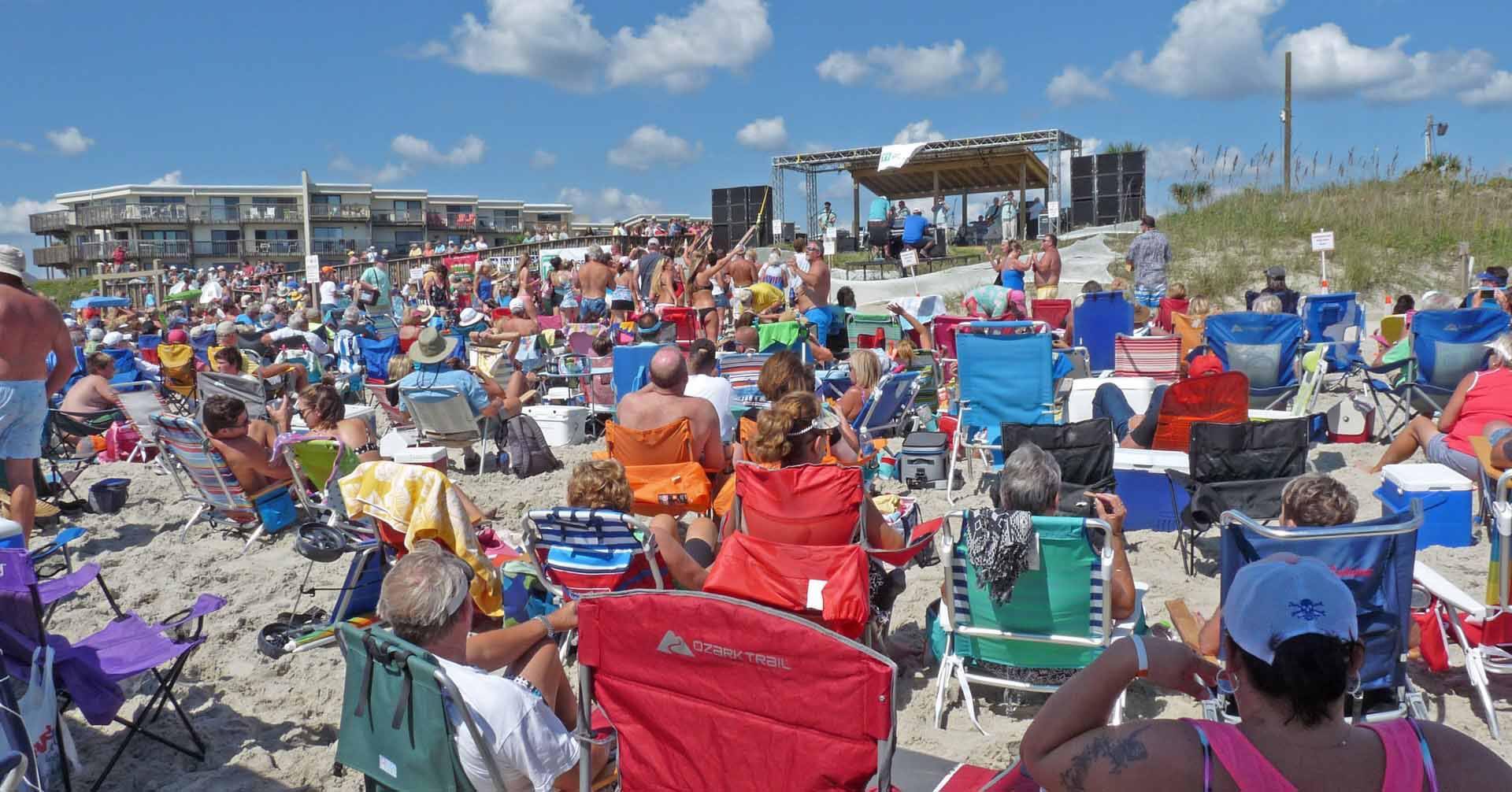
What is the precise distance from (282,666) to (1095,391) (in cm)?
534

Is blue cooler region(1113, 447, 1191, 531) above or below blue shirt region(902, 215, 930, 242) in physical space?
below

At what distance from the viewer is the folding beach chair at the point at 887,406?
6.62 meters

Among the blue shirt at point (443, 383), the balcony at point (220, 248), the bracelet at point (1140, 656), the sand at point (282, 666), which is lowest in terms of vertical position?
the sand at point (282, 666)

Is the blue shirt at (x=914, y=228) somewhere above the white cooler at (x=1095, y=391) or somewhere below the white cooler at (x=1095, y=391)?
above

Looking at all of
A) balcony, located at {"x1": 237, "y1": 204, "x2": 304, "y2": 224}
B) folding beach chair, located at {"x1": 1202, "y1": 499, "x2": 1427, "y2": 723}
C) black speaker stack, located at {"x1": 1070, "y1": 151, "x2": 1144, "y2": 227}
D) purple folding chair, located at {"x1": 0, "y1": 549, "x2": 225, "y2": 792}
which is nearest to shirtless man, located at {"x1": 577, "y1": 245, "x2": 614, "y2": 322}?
purple folding chair, located at {"x1": 0, "y1": 549, "x2": 225, "y2": 792}

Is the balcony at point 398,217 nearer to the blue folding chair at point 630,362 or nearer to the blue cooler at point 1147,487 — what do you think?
the blue folding chair at point 630,362

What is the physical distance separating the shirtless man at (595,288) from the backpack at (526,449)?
533 cm

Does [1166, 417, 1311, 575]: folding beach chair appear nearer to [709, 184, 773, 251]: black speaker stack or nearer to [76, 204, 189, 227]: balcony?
[709, 184, 773, 251]: black speaker stack

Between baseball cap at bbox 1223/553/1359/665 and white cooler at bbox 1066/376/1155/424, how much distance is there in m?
5.74

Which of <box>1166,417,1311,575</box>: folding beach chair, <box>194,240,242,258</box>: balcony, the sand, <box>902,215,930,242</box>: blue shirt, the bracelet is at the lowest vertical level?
the sand

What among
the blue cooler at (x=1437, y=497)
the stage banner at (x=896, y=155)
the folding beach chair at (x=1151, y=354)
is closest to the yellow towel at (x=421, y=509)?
the blue cooler at (x=1437, y=497)

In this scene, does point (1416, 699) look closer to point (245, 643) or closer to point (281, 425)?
point (245, 643)

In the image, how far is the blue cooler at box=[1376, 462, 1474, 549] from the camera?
4.80m

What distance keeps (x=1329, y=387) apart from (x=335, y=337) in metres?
11.1
